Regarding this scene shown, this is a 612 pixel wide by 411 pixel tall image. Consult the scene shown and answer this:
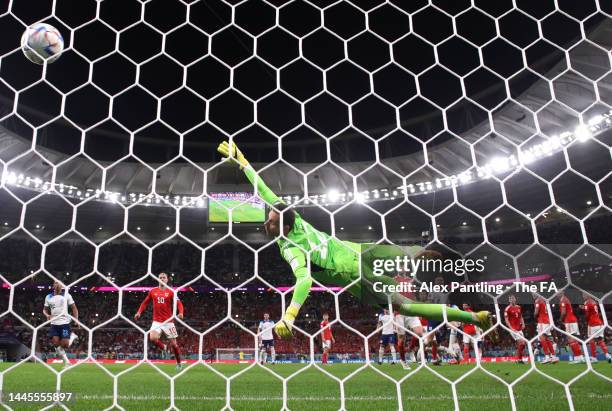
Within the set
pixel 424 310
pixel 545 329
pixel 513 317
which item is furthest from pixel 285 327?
pixel 513 317

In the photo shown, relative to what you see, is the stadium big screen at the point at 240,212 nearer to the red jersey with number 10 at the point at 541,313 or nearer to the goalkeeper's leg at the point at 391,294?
the red jersey with number 10 at the point at 541,313

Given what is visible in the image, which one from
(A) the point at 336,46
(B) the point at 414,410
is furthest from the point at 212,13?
(B) the point at 414,410

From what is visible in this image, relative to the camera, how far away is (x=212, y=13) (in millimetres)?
5039

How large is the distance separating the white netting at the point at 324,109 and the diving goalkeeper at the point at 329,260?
0.89ft

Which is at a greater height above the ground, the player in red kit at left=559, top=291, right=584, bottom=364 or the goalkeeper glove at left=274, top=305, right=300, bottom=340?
the goalkeeper glove at left=274, top=305, right=300, bottom=340

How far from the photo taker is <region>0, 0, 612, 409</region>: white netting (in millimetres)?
2564

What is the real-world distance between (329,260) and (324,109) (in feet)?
21.3

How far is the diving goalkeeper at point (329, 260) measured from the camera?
256cm

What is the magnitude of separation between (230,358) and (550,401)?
13914 millimetres

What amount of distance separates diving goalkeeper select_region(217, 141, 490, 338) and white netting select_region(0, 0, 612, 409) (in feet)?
0.89

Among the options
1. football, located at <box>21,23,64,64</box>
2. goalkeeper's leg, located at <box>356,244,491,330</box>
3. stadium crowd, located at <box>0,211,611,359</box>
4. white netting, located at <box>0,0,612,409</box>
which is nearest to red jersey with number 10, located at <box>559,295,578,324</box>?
white netting, located at <box>0,0,612,409</box>

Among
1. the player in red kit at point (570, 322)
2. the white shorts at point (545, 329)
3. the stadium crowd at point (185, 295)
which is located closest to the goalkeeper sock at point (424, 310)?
the white shorts at point (545, 329)

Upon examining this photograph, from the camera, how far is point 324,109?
8938mm

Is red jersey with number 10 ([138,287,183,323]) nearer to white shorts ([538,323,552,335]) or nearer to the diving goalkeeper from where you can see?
the diving goalkeeper
